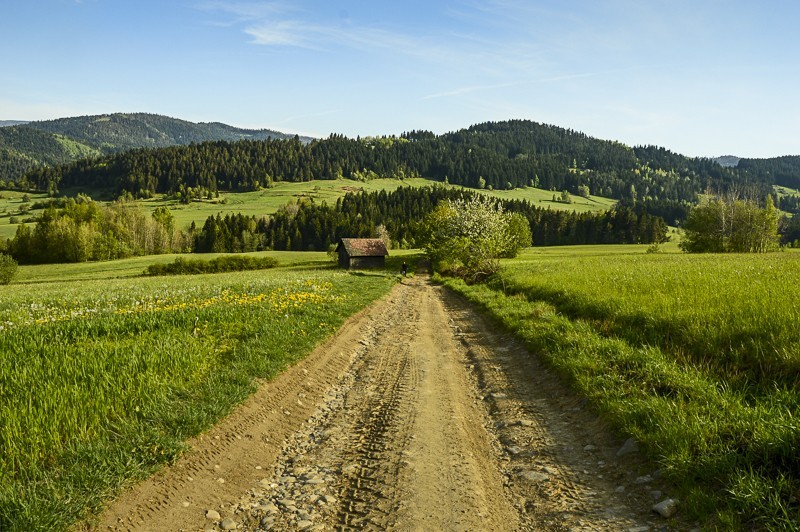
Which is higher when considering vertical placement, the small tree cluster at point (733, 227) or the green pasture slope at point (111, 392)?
the small tree cluster at point (733, 227)

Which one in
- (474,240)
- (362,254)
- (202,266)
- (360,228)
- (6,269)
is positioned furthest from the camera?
(360,228)

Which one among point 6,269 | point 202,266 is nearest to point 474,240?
point 202,266

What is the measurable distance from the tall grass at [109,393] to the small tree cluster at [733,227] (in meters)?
88.6

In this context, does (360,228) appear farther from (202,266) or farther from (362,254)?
(202,266)

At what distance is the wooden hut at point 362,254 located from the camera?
77812 mm

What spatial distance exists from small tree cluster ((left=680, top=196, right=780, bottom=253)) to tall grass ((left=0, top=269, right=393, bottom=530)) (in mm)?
88633

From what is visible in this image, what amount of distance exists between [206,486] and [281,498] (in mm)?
922

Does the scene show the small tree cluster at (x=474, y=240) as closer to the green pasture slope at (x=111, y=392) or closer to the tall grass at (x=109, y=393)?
the green pasture slope at (x=111, y=392)

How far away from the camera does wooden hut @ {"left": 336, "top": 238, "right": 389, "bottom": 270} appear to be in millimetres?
77812

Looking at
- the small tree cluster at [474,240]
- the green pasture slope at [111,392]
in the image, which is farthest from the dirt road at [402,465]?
the small tree cluster at [474,240]

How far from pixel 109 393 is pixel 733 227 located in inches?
3801

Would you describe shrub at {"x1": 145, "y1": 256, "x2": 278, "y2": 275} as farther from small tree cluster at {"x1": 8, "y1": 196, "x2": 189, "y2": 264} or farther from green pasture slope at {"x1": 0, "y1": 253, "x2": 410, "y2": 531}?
green pasture slope at {"x1": 0, "y1": 253, "x2": 410, "y2": 531}

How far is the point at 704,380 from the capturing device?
6809 mm

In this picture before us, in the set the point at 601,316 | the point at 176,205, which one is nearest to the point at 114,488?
the point at 601,316
